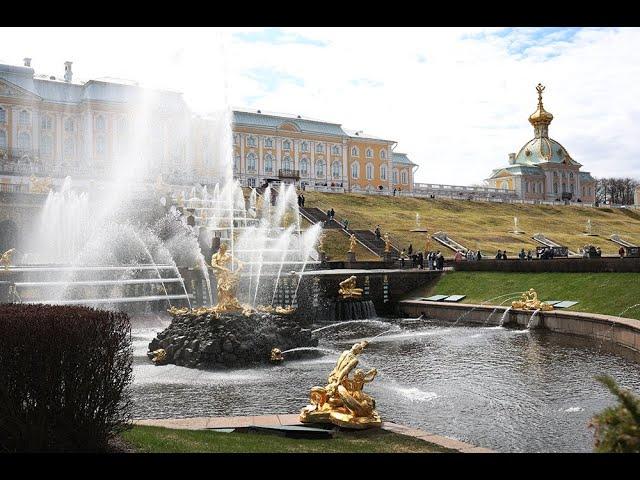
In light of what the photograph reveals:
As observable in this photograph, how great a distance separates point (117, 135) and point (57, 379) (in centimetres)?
6257

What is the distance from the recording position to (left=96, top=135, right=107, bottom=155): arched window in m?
63.6

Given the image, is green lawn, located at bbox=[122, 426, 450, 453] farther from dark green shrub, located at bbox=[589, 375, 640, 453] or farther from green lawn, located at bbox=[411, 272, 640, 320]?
green lawn, located at bbox=[411, 272, 640, 320]

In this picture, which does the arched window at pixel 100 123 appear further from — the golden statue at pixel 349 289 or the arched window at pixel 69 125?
the golden statue at pixel 349 289

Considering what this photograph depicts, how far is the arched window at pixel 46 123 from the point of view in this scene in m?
61.4

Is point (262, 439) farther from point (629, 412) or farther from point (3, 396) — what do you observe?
point (629, 412)

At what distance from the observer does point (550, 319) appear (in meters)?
19.9

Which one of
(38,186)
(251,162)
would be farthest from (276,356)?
(251,162)

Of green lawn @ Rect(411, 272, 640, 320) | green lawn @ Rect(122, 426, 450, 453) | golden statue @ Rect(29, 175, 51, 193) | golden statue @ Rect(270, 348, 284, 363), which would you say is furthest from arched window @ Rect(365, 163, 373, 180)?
green lawn @ Rect(122, 426, 450, 453)

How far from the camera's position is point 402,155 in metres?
89.8

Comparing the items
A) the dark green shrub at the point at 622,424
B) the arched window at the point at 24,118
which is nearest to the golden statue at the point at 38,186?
the arched window at the point at 24,118

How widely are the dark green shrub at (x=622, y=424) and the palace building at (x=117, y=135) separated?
50428mm
